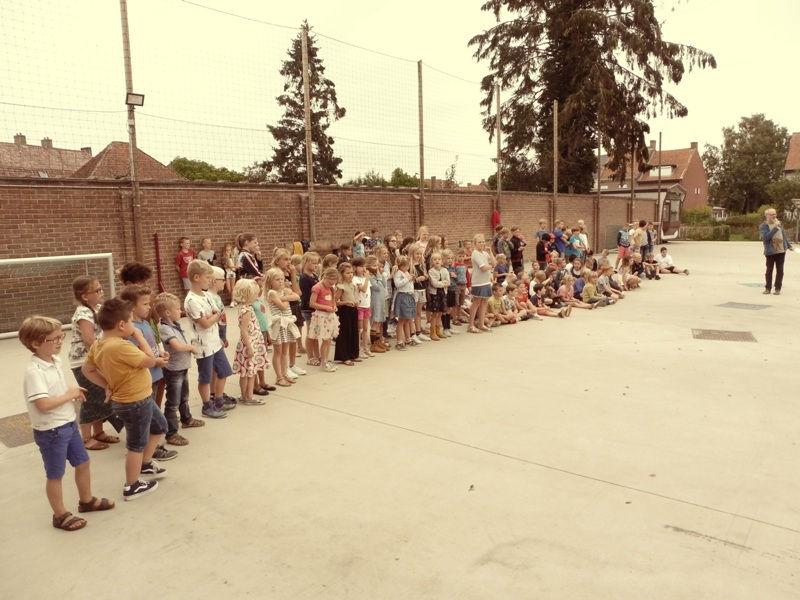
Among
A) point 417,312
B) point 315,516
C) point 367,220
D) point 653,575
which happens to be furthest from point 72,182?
point 653,575

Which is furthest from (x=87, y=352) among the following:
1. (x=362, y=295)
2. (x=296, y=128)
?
(x=296, y=128)

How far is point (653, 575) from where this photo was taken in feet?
10.1

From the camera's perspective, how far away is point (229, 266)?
11.4 metres

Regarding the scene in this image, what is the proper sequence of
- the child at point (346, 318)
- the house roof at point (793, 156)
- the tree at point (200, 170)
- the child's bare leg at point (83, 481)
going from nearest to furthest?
the child's bare leg at point (83, 481)
the child at point (346, 318)
the tree at point (200, 170)
the house roof at point (793, 156)

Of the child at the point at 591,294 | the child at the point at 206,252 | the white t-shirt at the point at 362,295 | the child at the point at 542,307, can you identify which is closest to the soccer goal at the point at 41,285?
the child at the point at 206,252

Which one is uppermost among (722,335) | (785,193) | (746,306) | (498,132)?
(785,193)

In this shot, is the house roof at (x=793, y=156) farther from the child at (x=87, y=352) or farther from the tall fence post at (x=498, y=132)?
the child at (x=87, y=352)

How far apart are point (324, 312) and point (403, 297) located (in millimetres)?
1659

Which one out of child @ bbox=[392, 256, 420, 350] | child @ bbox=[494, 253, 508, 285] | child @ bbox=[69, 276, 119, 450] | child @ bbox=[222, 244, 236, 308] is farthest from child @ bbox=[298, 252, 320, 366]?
child @ bbox=[494, 253, 508, 285]

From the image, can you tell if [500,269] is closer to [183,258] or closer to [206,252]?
[206,252]

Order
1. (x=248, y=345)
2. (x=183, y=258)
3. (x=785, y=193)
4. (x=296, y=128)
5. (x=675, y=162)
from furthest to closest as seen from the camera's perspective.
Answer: (x=675, y=162), (x=785, y=193), (x=296, y=128), (x=183, y=258), (x=248, y=345)

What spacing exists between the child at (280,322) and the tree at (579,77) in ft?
76.6

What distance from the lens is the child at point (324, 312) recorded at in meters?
7.29

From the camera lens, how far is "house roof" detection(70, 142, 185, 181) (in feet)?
33.2
